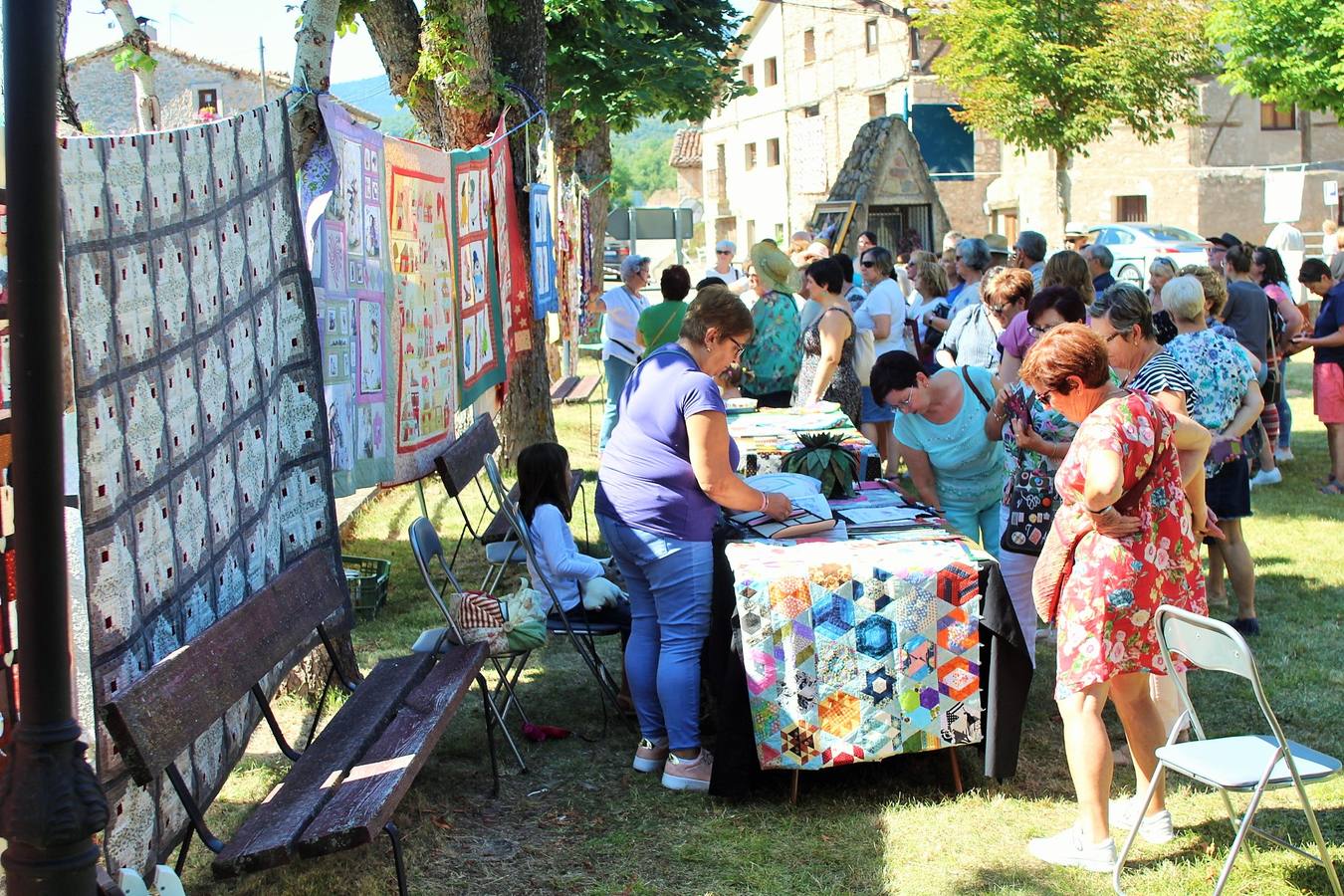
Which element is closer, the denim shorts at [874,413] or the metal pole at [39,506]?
the metal pole at [39,506]

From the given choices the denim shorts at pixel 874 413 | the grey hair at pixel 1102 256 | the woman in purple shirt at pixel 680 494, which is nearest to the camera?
the woman in purple shirt at pixel 680 494

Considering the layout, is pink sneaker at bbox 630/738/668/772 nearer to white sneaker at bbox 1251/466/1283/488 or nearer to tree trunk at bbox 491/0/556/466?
tree trunk at bbox 491/0/556/466

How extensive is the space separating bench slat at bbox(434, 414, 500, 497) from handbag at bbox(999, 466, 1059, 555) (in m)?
2.45

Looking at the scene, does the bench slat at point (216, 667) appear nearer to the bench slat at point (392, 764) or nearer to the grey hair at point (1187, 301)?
the bench slat at point (392, 764)

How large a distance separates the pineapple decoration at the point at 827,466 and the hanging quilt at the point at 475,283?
2.05 m

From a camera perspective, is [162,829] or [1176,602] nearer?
[162,829]

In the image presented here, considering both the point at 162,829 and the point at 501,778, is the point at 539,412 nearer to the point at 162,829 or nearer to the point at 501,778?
the point at 501,778

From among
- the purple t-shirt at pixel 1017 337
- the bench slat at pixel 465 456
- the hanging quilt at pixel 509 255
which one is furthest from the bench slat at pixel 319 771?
the hanging quilt at pixel 509 255

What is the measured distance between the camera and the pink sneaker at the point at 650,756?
16.9ft

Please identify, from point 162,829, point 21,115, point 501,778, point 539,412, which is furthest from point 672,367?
point 539,412

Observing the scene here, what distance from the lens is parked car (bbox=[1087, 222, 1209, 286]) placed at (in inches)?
1097

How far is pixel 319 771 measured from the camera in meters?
4.07

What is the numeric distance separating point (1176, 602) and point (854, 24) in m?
44.0

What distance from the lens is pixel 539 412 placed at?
10391mm
